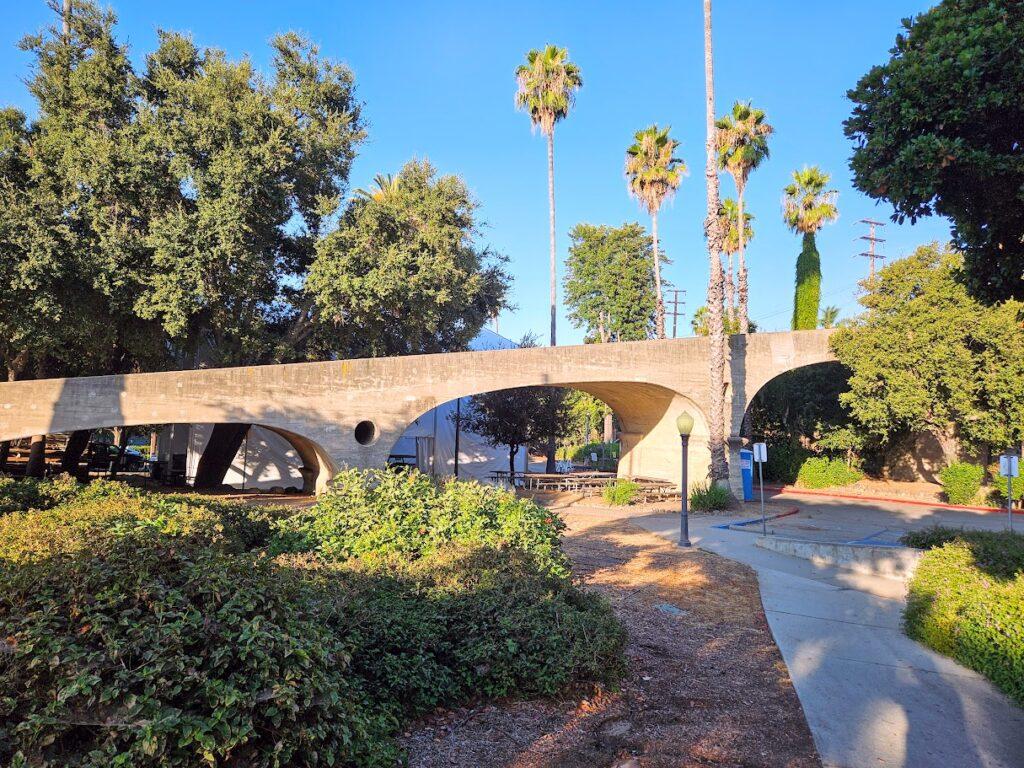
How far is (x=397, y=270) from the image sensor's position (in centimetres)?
1944

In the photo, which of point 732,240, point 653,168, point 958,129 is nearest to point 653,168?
point 653,168

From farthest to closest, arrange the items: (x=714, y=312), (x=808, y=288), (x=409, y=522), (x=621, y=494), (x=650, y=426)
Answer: (x=808, y=288) → (x=650, y=426) → (x=621, y=494) → (x=714, y=312) → (x=409, y=522)

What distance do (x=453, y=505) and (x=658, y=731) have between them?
331 cm

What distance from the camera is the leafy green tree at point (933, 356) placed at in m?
20.0

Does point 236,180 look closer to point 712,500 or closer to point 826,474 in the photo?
point 712,500

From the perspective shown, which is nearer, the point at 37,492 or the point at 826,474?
the point at 37,492

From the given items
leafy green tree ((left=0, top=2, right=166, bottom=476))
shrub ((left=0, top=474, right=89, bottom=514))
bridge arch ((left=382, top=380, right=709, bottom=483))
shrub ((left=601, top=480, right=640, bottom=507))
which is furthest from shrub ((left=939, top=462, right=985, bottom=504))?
leafy green tree ((left=0, top=2, right=166, bottom=476))

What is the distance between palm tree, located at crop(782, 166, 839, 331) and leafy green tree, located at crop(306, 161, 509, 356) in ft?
50.3

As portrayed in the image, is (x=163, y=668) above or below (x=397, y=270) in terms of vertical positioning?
below

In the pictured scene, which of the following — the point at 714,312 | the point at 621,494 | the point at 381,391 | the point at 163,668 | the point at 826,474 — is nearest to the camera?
the point at 163,668

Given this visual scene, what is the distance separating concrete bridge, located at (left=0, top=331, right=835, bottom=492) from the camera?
14.5m

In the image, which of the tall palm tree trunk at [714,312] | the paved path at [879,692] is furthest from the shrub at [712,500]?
the paved path at [879,692]

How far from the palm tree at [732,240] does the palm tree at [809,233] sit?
2595 millimetres

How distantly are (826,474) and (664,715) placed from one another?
26.3 m
